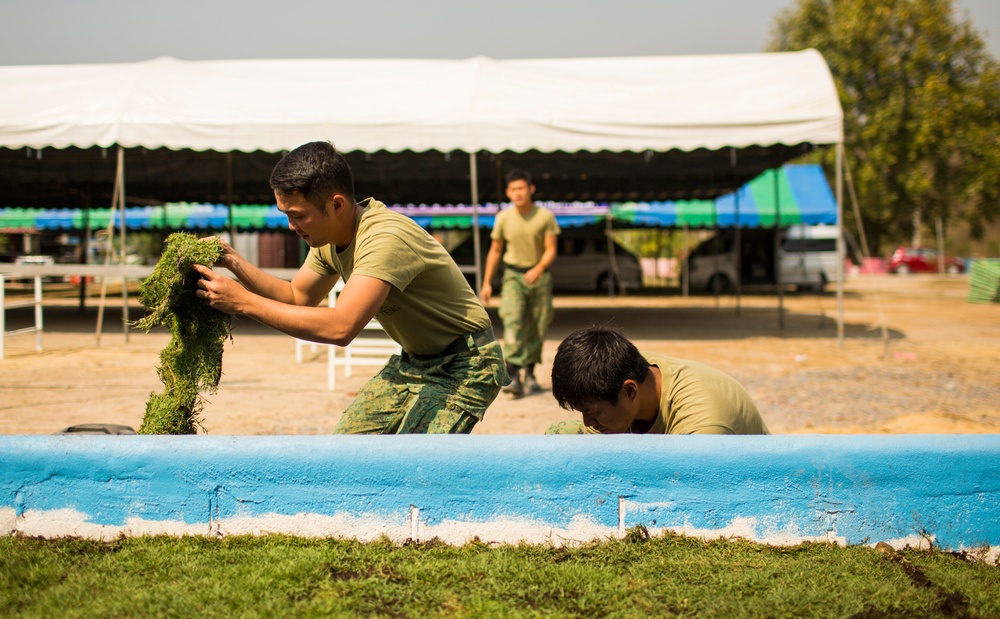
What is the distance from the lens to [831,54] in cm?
3253

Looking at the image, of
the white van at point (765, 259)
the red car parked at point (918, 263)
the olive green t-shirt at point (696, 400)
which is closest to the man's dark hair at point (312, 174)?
the olive green t-shirt at point (696, 400)

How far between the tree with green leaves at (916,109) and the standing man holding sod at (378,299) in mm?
30297

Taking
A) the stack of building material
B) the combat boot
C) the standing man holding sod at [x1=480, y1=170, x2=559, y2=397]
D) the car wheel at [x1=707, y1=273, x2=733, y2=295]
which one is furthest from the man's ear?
the car wheel at [x1=707, y1=273, x2=733, y2=295]

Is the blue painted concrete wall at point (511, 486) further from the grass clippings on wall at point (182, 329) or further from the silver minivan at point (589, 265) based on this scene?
the silver minivan at point (589, 265)

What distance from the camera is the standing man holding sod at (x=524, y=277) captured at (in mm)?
7633

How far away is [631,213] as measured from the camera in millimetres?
23531

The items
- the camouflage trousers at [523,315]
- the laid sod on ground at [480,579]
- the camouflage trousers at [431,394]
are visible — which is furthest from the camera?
the camouflage trousers at [523,315]

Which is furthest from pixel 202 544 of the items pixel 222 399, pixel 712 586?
pixel 222 399

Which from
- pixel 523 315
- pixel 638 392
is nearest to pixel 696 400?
pixel 638 392

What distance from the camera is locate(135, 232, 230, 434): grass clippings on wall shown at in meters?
3.07

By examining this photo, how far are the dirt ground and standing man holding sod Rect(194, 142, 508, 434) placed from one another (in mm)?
681

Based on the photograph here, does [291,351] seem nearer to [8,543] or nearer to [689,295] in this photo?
[8,543]


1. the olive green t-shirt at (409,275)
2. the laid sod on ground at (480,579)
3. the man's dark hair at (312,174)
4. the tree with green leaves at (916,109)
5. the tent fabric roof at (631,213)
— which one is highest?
the tree with green leaves at (916,109)

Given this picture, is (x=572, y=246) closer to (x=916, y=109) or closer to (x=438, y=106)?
(x=916, y=109)
